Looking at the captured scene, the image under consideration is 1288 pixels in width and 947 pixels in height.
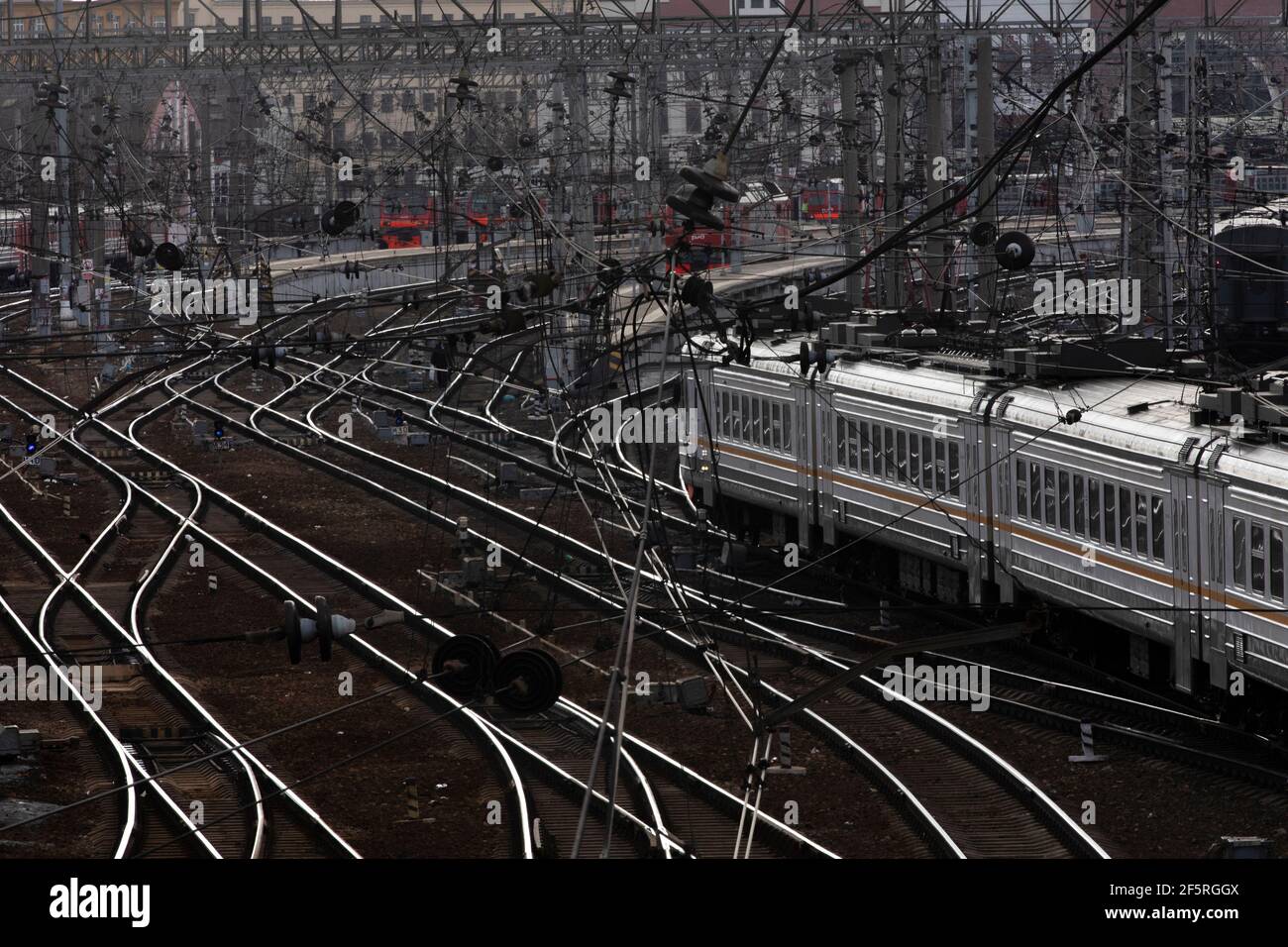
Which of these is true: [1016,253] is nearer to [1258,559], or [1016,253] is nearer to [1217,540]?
[1217,540]

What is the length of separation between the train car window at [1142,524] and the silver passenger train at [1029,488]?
0.02 m

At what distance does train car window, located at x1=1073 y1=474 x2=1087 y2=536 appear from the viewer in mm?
13977

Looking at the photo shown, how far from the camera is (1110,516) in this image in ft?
44.6

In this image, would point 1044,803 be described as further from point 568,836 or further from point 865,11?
point 865,11

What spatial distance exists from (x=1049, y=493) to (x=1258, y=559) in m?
2.94

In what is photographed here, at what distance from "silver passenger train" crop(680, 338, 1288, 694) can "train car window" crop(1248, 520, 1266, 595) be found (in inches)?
0.6

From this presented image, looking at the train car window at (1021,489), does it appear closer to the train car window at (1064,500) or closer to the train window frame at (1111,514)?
the train car window at (1064,500)

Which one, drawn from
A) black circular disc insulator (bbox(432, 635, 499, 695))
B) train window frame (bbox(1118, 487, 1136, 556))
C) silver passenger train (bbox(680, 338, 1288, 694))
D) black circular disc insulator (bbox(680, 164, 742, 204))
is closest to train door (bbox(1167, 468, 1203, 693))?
silver passenger train (bbox(680, 338, 1288, 694))

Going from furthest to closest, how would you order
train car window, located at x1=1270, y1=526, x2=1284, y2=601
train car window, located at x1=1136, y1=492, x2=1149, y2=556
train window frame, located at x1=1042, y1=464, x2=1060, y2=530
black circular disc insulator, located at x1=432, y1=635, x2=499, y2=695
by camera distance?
1. train window frame, located at x1=1042, y1=464, x2=1060, y2=530
2. train car window, located at x1=1136, y1=492, x2=1149, y2=556
3. train car window, located at x1=1270, y1=526, x2=1284, y2=601
4. black circular disc insulator, located at x1=432, y1=635, x2=499, y2=695

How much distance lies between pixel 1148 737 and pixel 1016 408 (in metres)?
3.49

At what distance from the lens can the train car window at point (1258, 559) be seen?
11.6 meters

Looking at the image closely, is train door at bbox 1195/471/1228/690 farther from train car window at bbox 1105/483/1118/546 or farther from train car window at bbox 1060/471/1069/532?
train car window at bbox 1060/471/1069/532
